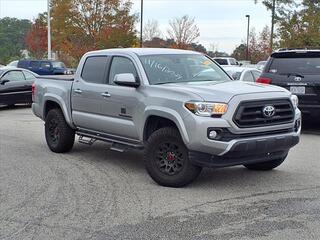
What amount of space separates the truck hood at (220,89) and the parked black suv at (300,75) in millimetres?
4246

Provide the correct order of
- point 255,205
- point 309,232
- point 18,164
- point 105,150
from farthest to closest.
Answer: point 105,150 → point 18,164 → point 255,205 → point 309,232

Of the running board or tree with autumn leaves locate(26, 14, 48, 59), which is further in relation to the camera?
tree with autumn leaves locate(26, 14, 48, 59)

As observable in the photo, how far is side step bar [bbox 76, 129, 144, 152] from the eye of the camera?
7.38 m

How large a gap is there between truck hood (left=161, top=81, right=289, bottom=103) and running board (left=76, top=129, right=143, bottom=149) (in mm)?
1036

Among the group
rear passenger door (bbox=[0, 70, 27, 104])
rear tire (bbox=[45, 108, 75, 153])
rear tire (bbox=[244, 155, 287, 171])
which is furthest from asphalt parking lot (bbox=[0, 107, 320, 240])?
rear passenger door (bbox=[0, 70, 27, 104])

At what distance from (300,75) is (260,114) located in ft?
16.5

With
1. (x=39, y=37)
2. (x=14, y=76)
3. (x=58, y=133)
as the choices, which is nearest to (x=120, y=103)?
(x=58, y=133)

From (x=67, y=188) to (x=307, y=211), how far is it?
2.96 meters

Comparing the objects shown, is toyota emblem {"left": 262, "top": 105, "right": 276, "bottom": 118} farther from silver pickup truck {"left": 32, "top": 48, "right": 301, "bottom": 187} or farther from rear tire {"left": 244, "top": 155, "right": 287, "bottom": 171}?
rear tire {"left": 244, "top": 155, "right": 287, "bottom": 171}

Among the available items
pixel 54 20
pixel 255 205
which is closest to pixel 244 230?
pixel 255 205

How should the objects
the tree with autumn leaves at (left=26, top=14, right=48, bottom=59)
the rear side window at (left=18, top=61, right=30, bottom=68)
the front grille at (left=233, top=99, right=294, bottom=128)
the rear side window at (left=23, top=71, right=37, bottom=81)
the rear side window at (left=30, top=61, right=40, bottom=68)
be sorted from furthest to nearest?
the tree with autumn leaves at (left=26, top=14, right=48, bottom=59)
the rear side window at (left=18, top=61, right=30, bottom=68)
the rear side window at (left=30, top=61, right=40, bottom=68)
the rear side window at (left=23, top=71, right=37, bottom=81)
the front grille at (left=233, top=99, right=294, bottom=128)

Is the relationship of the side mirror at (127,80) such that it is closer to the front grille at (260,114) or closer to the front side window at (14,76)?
the front grille at (260,114)

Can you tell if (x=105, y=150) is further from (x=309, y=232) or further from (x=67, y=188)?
(x=309, y=232)

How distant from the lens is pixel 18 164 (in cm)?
820
